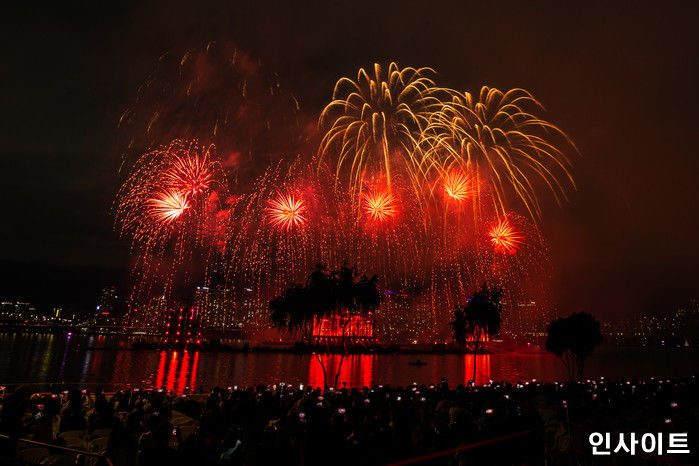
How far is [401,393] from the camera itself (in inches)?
758

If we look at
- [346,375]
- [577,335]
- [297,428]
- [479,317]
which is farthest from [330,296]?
[346,375]

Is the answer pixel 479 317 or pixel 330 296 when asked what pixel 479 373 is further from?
pixel 330 296

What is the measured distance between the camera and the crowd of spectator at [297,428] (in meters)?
8.66

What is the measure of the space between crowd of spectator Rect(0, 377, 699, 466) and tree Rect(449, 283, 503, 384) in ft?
48.7

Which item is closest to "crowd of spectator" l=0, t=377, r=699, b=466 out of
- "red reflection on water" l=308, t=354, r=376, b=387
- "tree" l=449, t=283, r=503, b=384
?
"tree" l=449, t=283, r=503, b=384

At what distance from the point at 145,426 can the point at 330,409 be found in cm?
536

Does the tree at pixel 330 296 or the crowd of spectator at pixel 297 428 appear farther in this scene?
the tree at pixel 330 296

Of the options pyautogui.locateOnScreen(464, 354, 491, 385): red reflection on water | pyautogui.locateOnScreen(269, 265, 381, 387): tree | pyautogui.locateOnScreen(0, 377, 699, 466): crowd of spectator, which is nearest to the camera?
pyautogui.locateOnScreen(0, 377, 699, 466): crowd of spectator

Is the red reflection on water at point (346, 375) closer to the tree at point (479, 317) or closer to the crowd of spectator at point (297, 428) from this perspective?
the tree at point (479, 317)

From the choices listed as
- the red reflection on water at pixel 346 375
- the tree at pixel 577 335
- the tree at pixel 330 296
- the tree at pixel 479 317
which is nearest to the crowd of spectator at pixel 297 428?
the tree at pixel 330 296

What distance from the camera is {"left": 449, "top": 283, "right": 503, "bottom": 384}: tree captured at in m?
32.9

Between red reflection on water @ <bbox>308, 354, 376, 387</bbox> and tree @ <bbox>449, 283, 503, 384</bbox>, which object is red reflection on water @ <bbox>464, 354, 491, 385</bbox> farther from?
red reflection on water @ <bbox>308, 354, 376, 387</bbox>

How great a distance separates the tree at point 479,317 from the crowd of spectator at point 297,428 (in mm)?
14848

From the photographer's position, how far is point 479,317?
3284 centimetres
